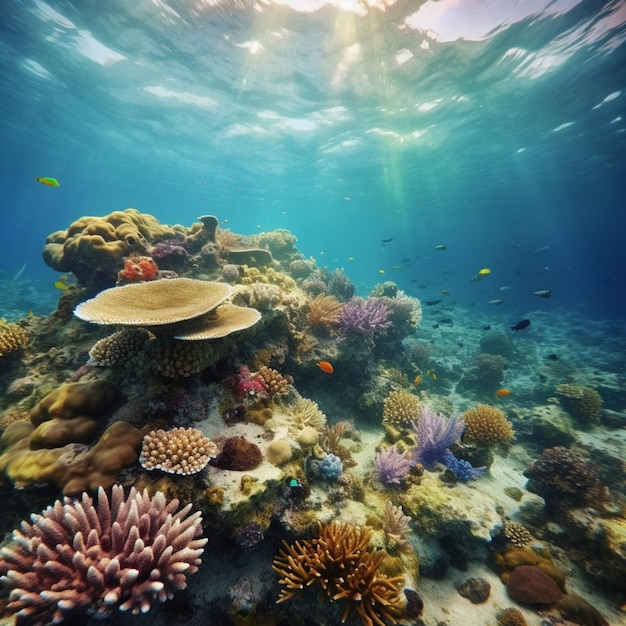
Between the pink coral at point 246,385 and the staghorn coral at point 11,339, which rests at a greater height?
the staghorn coral at point 11,339

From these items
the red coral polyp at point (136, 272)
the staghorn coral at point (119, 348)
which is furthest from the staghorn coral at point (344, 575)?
the red coral polyp at point (136, 272)

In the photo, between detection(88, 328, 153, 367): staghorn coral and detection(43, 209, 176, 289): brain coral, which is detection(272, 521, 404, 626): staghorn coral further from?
detection(43, 209, 176, 289): brain coral

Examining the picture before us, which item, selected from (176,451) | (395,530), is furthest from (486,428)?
(176,451)

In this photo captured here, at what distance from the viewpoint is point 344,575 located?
387 cm

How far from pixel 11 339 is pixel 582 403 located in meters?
16.6

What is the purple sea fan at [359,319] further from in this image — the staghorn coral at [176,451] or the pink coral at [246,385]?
the staghorn coral at [176,451]

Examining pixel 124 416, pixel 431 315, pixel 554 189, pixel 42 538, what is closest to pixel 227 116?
pixel 431 315

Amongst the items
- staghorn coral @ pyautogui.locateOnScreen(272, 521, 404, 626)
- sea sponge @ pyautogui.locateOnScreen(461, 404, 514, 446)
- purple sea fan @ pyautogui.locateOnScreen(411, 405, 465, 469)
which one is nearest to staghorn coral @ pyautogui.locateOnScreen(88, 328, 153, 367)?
staghorn coral @ pyautogui.locateOnScreen(272, 521, 404, 626)

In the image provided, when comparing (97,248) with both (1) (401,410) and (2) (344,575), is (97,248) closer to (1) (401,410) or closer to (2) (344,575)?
(2) (344,575)

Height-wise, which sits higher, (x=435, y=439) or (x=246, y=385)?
(x=246, y=385)

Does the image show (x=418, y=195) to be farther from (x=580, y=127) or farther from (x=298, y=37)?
(x=298, y=37)

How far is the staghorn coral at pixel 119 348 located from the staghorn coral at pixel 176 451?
166cm

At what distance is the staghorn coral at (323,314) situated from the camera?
8.30 meters

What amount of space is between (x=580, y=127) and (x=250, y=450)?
32.0 m
